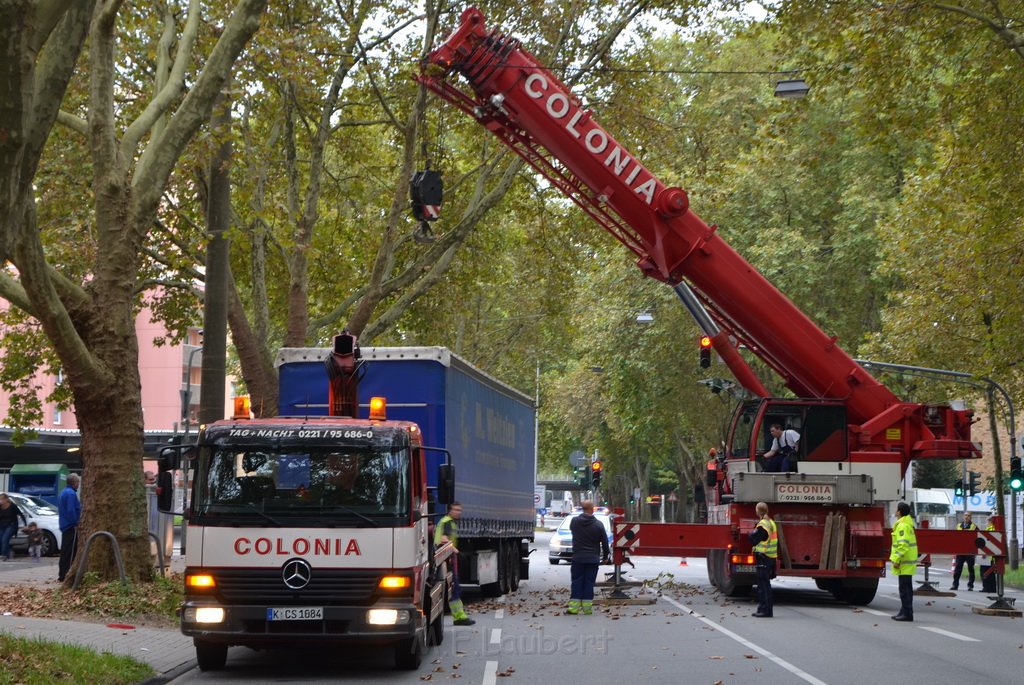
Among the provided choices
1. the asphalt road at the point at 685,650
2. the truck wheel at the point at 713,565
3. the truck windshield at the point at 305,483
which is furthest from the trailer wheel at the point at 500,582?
the truck windshield at the point at 305,483

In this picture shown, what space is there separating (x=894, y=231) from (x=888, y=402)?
1430cm

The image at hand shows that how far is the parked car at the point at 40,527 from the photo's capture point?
114ft

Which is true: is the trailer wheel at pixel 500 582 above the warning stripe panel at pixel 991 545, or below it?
below

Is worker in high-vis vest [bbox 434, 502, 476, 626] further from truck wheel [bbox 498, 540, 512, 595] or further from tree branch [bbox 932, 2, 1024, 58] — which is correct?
tree branch [bbox 932, 2, 1024, 58]

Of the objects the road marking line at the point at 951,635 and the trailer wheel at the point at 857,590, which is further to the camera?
the trailer wheel at the point at 857,590

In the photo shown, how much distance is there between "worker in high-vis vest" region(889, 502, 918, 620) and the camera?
2003cm

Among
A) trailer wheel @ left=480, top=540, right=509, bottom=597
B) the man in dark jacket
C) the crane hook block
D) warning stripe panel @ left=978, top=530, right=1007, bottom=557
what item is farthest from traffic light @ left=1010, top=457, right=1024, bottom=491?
the crane hook block

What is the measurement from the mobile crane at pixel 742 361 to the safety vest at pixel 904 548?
0.64m

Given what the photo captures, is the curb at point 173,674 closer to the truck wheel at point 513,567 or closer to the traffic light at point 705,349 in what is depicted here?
the traffic light at point 705,349

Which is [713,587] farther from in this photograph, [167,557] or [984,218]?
[167,557]

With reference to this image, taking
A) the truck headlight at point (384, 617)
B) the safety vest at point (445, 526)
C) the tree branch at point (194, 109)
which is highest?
the tree branch at point (194, 109)

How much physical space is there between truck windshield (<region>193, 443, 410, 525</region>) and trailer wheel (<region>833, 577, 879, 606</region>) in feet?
36.8

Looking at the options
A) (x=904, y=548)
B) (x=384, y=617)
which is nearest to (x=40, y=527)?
(x=904, y=548)

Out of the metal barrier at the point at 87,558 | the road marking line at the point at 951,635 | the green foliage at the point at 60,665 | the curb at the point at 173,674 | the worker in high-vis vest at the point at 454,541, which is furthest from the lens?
the metal barrier at the point at 87,558
